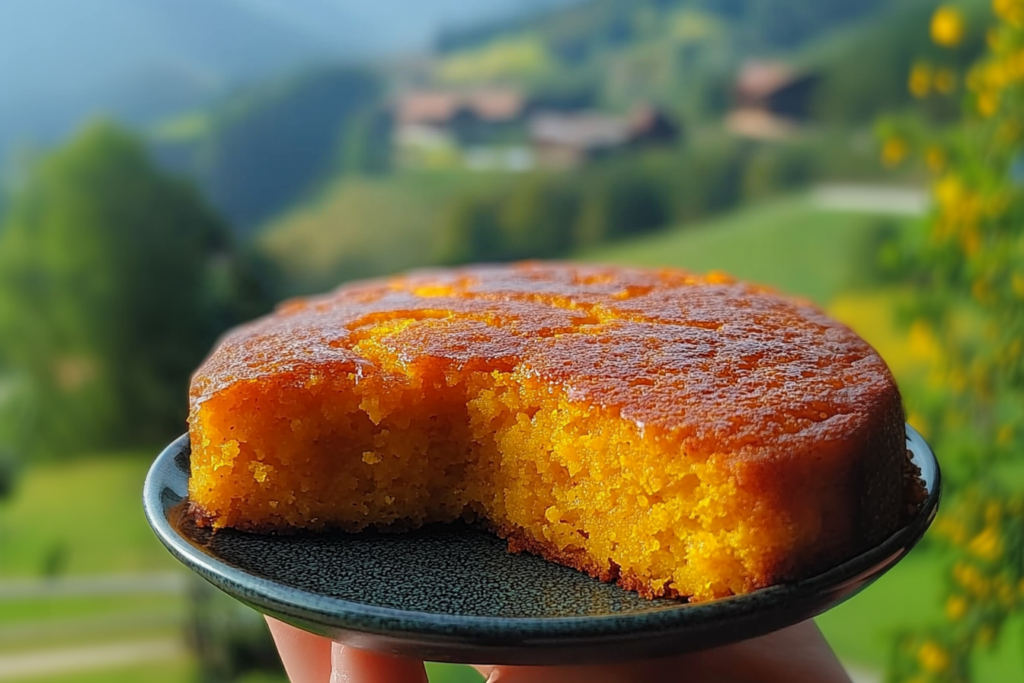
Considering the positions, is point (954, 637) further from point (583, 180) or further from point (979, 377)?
point (583, 180)

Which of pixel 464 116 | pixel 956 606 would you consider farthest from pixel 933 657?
pixel 464 116

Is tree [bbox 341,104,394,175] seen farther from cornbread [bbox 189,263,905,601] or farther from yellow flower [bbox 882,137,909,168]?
cornbread [bbox 189,263,905,601]

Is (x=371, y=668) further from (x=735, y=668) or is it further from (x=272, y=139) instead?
(x=272, y=139)

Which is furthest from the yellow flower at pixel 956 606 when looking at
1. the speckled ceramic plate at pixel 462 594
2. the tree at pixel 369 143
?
the tree at pixel 369 143

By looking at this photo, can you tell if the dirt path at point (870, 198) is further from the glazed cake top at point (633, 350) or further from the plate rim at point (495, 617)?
the plate rim at point (495, 617)

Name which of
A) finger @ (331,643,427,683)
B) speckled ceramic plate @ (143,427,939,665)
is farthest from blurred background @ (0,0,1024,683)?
finger @ (331,643,427,683)

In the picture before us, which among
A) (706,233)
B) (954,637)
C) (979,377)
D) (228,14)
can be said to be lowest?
(954,637)

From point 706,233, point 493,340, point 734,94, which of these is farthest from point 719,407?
point 734,94
